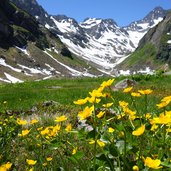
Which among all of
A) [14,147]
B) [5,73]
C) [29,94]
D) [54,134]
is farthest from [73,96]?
[5,73]

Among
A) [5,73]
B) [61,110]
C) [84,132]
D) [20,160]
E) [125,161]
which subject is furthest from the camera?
[5,73]

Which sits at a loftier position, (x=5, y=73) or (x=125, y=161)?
(x=125, y=161)

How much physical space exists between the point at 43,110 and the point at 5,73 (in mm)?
189131

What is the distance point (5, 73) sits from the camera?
199875mm

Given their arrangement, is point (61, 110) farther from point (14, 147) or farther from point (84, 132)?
point (84, 132)

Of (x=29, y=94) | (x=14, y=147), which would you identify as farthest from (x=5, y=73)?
(x=14, y=147)

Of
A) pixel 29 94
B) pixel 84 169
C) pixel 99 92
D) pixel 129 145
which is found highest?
pixel 99 92

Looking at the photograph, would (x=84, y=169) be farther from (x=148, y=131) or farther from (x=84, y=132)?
(x=148, y=131)

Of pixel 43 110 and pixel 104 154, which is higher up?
pixel 104 154

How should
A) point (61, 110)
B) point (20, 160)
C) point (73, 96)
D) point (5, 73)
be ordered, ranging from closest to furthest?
point (20, 160), point (61, 110), point (73, 96), point (5, 73)

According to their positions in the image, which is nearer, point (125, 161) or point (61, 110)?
point (125, 161)

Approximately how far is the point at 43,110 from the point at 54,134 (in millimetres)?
9935

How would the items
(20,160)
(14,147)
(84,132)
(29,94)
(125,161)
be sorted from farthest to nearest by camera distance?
(29,94), (14,147), (20,160), (84,132), (125,161)

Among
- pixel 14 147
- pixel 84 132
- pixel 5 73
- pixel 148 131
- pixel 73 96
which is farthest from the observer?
pixel 5 73
